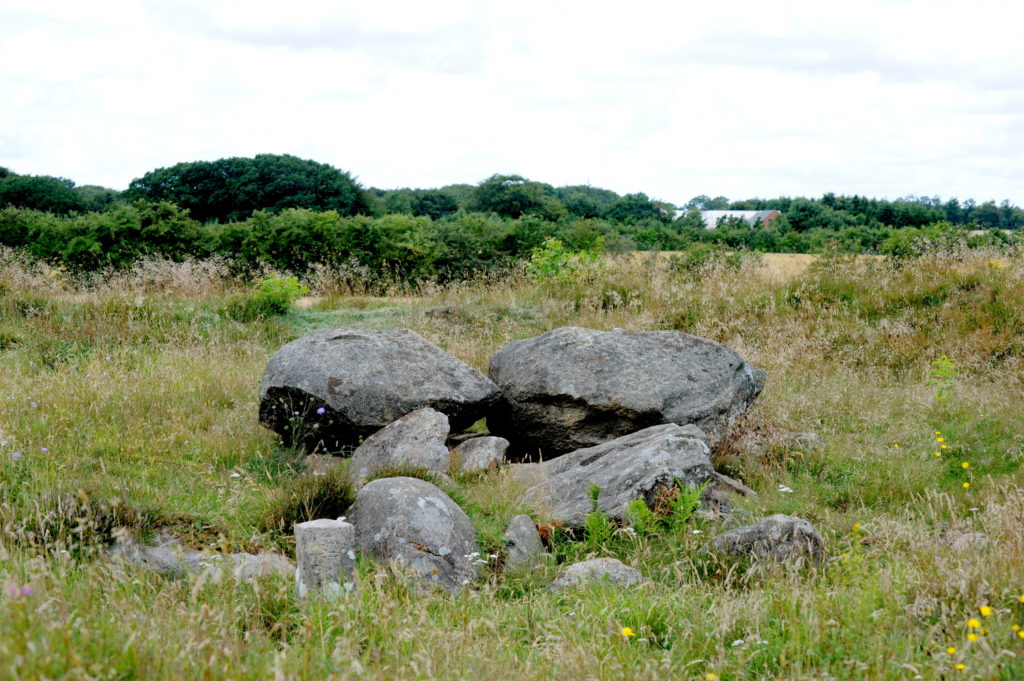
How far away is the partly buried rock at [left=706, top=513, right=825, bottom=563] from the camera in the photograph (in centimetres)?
486

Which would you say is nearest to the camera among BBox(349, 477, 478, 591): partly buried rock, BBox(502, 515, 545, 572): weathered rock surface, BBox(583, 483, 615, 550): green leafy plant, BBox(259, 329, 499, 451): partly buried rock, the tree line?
BBox(349, 477, 478, 591): partly buried rock

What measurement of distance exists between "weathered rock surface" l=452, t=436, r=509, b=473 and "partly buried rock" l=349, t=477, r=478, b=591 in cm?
131

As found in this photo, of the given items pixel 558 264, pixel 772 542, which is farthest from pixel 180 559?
pixel 558 264

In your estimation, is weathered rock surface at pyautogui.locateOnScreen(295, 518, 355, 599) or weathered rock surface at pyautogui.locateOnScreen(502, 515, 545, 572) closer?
weathered rock surface at pyautogui.locateOnScreen(295, 518, 355, 599)

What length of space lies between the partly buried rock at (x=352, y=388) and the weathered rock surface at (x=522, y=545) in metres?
2.03

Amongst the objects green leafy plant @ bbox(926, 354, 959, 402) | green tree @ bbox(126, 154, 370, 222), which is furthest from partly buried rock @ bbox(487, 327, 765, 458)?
green tree @ bbox(126, 154, 370, 222)

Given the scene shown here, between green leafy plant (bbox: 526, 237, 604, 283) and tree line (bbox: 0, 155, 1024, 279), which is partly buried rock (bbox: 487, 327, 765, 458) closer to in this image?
green leafy plant (bbox: 526, 237, 604, 283)

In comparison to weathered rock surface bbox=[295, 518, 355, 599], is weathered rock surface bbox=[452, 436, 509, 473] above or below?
below

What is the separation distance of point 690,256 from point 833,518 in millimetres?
10196

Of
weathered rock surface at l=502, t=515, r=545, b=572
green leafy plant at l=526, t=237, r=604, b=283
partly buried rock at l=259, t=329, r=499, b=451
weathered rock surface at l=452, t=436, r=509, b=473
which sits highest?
green leafy plant at l=526, t=237, r=604, b=283

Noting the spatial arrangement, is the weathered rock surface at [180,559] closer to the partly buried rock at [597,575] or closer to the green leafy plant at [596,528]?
the partly buried rock at [597,575]

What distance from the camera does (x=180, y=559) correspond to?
4.18 meters

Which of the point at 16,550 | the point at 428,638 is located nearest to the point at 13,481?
the point at 16,550

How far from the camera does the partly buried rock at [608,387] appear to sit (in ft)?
24.9
